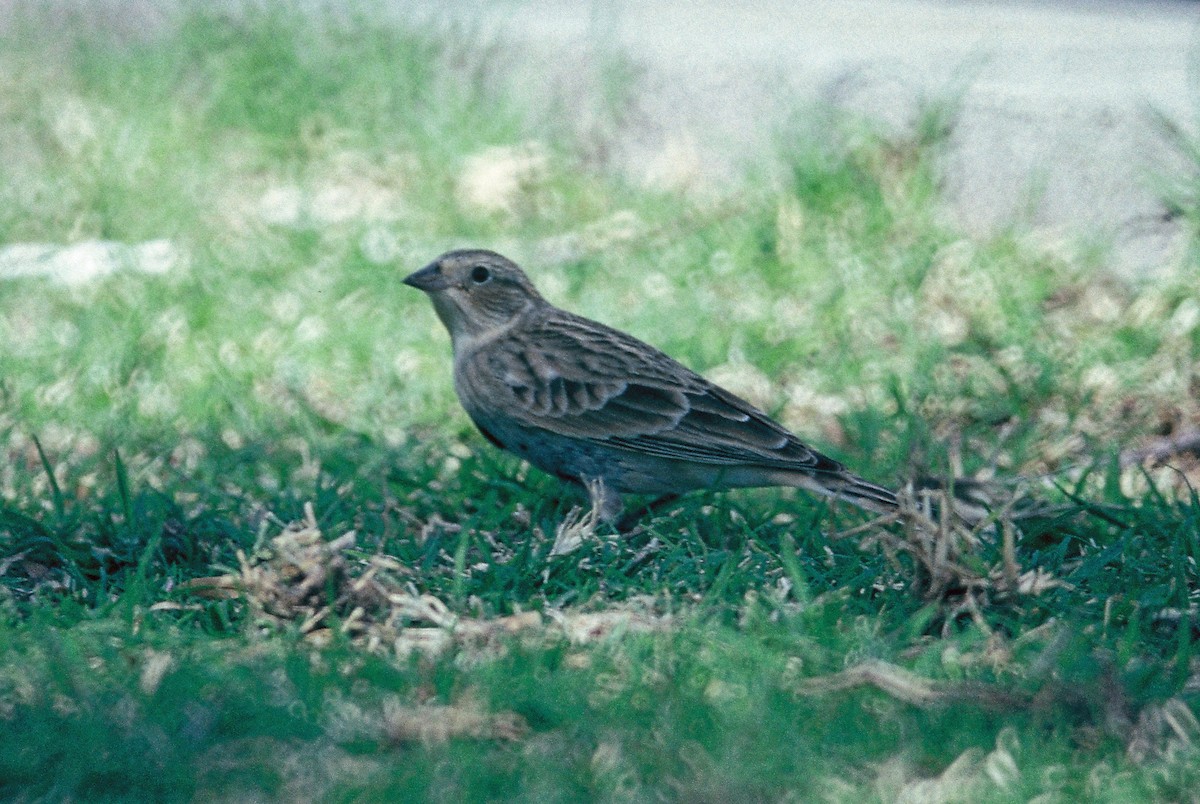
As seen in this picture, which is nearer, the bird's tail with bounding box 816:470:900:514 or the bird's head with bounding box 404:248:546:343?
the bird's tail with bounding box 816:470:900:514

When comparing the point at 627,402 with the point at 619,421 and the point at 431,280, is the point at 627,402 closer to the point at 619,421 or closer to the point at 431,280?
the point at 619,421

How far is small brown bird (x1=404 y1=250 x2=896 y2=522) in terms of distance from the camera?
5.00 meters

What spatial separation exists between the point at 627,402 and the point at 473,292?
2.48 feet

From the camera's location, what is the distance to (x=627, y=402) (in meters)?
5.23

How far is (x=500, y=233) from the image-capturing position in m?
7.98

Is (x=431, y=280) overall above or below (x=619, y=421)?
above

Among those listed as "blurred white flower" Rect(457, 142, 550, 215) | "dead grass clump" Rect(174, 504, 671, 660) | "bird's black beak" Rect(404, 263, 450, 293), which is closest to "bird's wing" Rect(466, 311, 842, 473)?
"bird's black beak" Rect(404, 263, 450, 293)

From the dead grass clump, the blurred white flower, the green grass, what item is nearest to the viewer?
the green grass

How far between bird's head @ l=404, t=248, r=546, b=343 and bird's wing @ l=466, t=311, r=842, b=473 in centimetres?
16

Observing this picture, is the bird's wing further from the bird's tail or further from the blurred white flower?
the blurred white flower

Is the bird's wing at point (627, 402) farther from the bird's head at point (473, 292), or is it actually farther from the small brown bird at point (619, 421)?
the bird's head at point (473, 292)

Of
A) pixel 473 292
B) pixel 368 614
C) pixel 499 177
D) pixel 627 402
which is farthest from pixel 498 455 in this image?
pixel 499 177

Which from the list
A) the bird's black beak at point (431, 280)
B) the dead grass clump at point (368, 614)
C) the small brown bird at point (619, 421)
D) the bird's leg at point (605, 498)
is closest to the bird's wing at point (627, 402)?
the small brown bird at point (619, 421)

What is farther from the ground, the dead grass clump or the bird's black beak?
the bird's black beak
